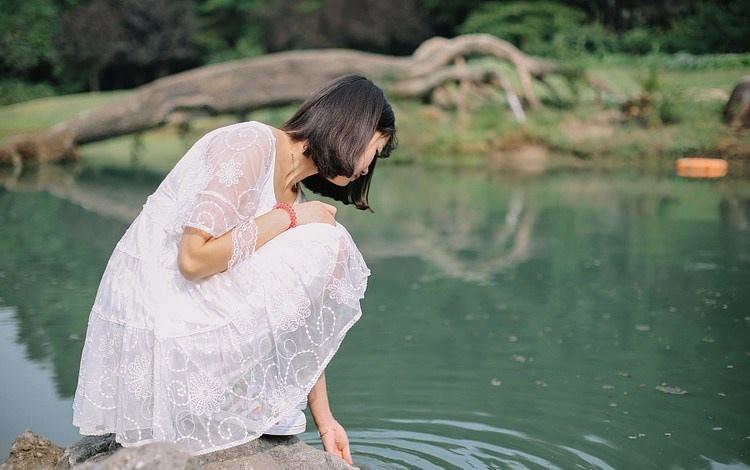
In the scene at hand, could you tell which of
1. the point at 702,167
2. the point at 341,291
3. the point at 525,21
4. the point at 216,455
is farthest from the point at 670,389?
the point at 525,21

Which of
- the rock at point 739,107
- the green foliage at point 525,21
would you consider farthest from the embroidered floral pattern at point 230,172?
the green foliage at point 525,21

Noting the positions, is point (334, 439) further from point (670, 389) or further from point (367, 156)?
point (670, 389)

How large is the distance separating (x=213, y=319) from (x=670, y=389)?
7.12 ft

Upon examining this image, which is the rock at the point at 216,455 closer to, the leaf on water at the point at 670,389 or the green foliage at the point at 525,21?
the leaf on water at the point at 670,389

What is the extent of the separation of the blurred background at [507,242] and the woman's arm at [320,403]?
1.25ft

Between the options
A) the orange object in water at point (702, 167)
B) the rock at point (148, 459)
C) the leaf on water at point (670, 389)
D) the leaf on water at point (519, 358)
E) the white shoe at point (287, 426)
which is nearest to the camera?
the rock at point (148, 459)

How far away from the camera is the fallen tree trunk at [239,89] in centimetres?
1271

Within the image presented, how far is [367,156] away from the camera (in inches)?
103

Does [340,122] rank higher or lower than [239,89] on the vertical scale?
higher

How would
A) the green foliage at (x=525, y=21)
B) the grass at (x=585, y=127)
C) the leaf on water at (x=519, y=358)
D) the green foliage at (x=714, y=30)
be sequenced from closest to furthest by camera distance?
the leaf on water at (x=519, y=358)
the grass at (x=585, y=127)
the green foliage at (x=714, y=30)
the green foliage at (x=525, y=21)

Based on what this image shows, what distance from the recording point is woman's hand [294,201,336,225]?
2.53 m

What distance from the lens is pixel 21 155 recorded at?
13.4m

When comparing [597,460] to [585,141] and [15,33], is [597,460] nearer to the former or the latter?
[585,141]

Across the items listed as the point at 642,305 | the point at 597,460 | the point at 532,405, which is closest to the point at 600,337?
the point at 642,305
